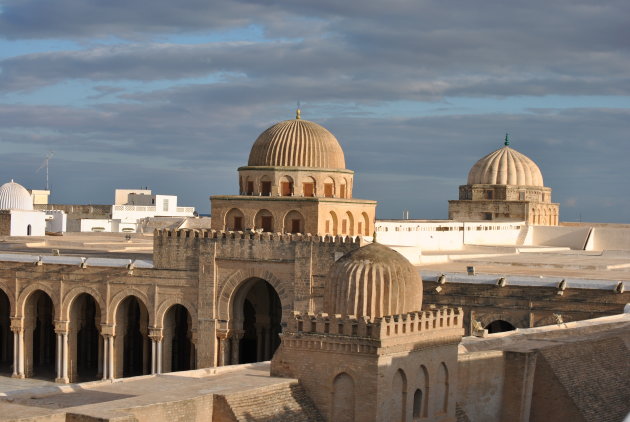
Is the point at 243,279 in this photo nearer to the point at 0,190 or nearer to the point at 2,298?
the point at 2,298

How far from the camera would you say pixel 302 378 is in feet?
71.8

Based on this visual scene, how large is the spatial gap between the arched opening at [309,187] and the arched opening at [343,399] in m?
15.8

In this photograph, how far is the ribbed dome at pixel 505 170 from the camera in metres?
59.2

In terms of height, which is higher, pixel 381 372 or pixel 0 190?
pixel 0 190

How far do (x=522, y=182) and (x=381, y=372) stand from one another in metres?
39.7

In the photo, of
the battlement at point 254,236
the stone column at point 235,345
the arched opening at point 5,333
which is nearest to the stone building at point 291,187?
the battlement at point 254,236

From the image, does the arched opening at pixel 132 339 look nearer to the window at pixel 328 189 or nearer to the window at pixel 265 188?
the window at pixel 265 188

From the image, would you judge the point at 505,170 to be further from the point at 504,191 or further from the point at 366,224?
the point at 366,224

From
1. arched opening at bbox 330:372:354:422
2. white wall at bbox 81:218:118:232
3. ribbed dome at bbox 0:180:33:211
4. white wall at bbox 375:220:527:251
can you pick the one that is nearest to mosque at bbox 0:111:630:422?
arched opening at bbox 330:372:354:422

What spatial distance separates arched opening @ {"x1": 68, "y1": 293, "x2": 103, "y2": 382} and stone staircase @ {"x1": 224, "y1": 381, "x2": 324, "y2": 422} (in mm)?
17407

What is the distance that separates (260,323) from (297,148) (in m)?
5.80

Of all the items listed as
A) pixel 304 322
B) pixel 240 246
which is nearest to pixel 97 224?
pixel 240 246

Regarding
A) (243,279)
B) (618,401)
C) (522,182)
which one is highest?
(522,182)

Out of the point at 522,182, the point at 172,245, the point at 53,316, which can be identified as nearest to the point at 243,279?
the point at 172,245
